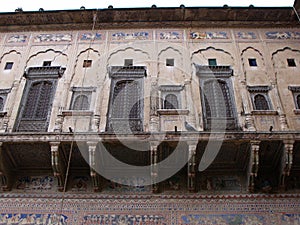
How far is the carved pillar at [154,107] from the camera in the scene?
8863 mm

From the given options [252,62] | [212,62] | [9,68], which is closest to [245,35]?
[252,62]

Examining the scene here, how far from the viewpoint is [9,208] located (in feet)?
27.3

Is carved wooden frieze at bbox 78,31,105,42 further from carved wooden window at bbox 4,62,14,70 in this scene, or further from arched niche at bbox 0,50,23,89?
carved wooden window at bbox 4,62,14,70

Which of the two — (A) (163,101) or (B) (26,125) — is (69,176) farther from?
(A) (163,101)

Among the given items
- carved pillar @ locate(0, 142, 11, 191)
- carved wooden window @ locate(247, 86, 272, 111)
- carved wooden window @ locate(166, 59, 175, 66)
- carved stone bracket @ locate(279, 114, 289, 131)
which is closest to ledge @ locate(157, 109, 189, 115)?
carved wooden window @ locate(247, 86, 272, 111)

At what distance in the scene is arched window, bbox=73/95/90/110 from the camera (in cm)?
945

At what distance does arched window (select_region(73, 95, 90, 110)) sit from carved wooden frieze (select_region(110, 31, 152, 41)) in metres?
2.28

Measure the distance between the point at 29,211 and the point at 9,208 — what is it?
43 cm

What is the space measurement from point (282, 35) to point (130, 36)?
4.14m

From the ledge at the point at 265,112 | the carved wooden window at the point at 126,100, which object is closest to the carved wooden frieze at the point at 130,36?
the carved wooden window at the point at 126,100

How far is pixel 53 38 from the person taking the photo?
1123 cm

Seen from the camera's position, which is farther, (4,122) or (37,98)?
(37,98)

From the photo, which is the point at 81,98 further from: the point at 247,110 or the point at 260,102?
the point at 260,102

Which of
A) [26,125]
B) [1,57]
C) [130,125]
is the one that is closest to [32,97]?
[26,125]
